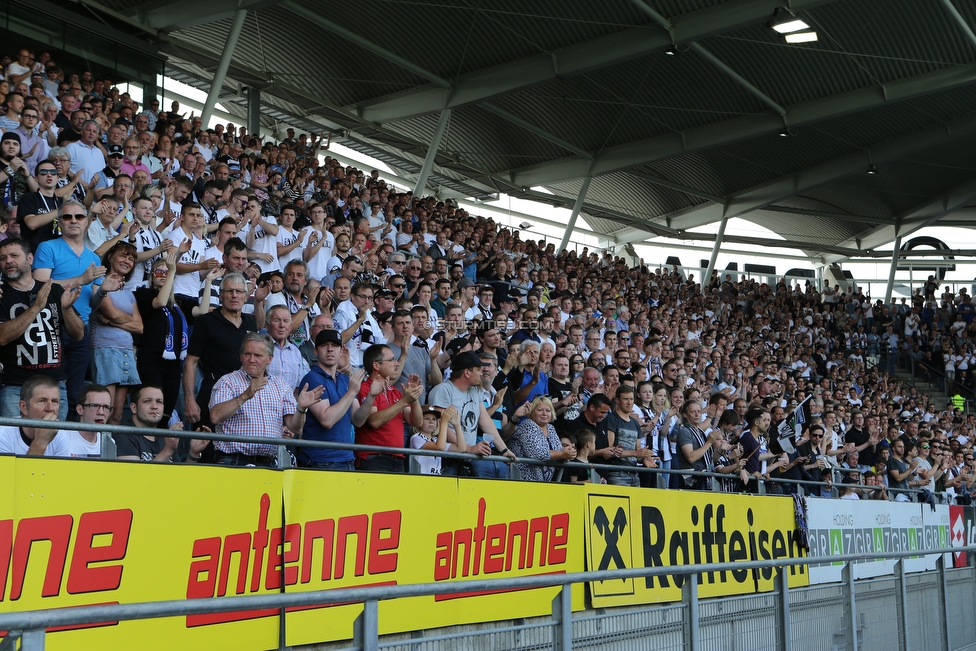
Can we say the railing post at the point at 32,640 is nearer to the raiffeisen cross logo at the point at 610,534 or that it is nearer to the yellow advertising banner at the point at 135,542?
the yellow advertising banner at the point at 135,542

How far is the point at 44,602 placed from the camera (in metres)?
4.50

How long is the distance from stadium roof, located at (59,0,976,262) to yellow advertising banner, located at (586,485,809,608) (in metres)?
12.1

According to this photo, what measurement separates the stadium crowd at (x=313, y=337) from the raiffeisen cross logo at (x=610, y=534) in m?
0.31

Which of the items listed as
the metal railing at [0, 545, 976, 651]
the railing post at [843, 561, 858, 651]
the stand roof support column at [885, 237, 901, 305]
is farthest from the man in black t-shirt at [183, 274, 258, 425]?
the stand roof support column at [885, 237, 901, 305]

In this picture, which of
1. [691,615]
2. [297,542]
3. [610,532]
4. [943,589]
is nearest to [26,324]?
[297,542]

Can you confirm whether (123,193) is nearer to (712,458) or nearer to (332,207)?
(332,207)

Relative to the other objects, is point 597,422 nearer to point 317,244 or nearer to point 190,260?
point 317,244

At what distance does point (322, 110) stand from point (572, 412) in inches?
688

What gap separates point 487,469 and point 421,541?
1233 mm

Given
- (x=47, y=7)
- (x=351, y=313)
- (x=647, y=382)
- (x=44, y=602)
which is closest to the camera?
(x=44, y=602)

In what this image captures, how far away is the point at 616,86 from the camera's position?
24.7 metres

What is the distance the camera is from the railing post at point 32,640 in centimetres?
243

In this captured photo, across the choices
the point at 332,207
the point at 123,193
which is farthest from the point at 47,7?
the point at 123,193

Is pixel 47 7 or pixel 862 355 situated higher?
pixel 47 7
